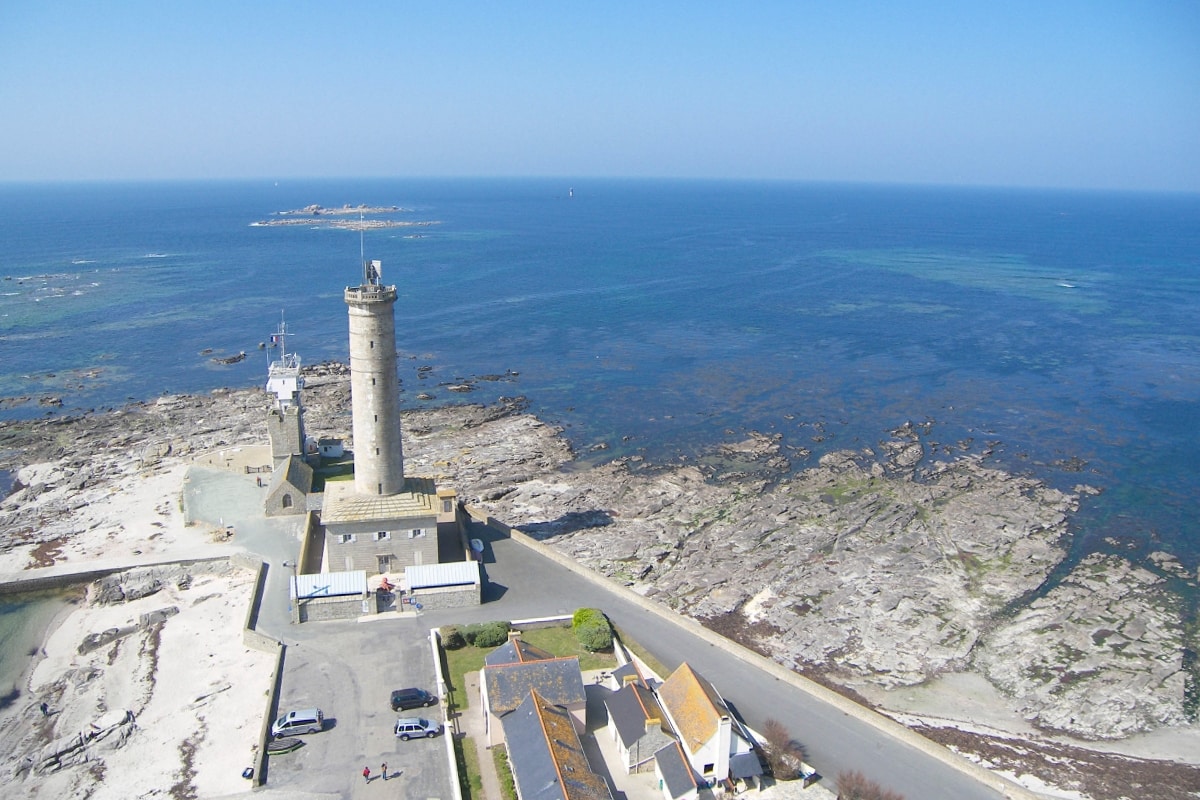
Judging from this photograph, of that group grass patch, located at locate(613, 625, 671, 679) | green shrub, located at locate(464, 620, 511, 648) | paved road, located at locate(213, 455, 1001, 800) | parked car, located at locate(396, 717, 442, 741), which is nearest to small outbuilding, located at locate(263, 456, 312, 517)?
paved road, located at locate(213, 455, 1001, 800)

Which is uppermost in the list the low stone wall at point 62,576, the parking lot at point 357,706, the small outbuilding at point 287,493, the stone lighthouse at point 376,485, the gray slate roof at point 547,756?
the stone lighthouse at point 376,485

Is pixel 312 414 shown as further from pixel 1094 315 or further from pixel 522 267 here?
pixel 1094 315

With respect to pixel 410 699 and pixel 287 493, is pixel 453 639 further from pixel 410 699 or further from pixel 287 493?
pixel 287 493

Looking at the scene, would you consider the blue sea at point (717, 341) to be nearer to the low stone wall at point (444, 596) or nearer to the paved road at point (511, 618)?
the paved road at point (511, 618)

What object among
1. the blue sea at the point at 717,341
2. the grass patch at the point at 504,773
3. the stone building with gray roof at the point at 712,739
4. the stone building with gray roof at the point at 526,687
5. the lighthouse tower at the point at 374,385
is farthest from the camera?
the blue sea at the point at 717,341

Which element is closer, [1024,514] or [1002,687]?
[1002,687]

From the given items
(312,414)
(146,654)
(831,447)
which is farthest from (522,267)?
(146,654)

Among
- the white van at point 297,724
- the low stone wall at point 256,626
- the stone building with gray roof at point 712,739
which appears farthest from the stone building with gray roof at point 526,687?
the low stone wall at point 256,626
